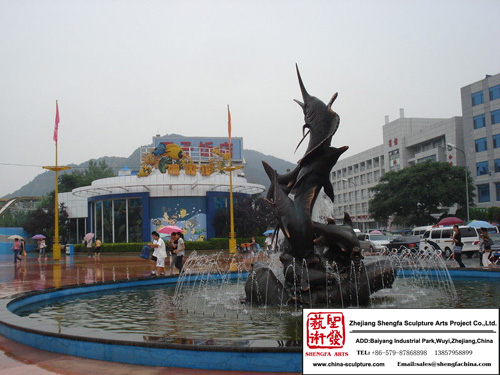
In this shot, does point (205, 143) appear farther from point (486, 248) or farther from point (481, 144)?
point (486, 248)

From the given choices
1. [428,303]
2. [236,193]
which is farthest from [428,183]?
[428,303]

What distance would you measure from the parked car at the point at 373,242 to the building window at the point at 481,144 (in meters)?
29.0

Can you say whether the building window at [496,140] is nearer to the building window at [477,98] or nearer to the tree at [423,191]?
the building window at [477,98]

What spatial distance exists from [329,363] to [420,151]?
72678 mm

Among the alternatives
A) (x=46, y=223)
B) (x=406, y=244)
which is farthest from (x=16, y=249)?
(x=46, y=223)

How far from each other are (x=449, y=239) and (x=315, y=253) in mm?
17653

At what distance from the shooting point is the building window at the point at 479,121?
52.2 metres

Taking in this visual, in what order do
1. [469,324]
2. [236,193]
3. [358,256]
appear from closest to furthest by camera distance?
[469,324]
[358,256]
[236,193]

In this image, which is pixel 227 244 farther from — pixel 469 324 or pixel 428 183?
pixel 469 324

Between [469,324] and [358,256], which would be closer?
[469,324]

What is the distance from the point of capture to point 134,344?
209 inches

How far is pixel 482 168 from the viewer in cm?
5284

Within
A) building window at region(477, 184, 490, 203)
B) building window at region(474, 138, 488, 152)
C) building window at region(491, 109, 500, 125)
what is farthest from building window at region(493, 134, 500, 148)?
building window at region(477, 184, 490, 203)

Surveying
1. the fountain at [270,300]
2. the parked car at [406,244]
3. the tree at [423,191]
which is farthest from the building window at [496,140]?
the fountain at [270,300]
